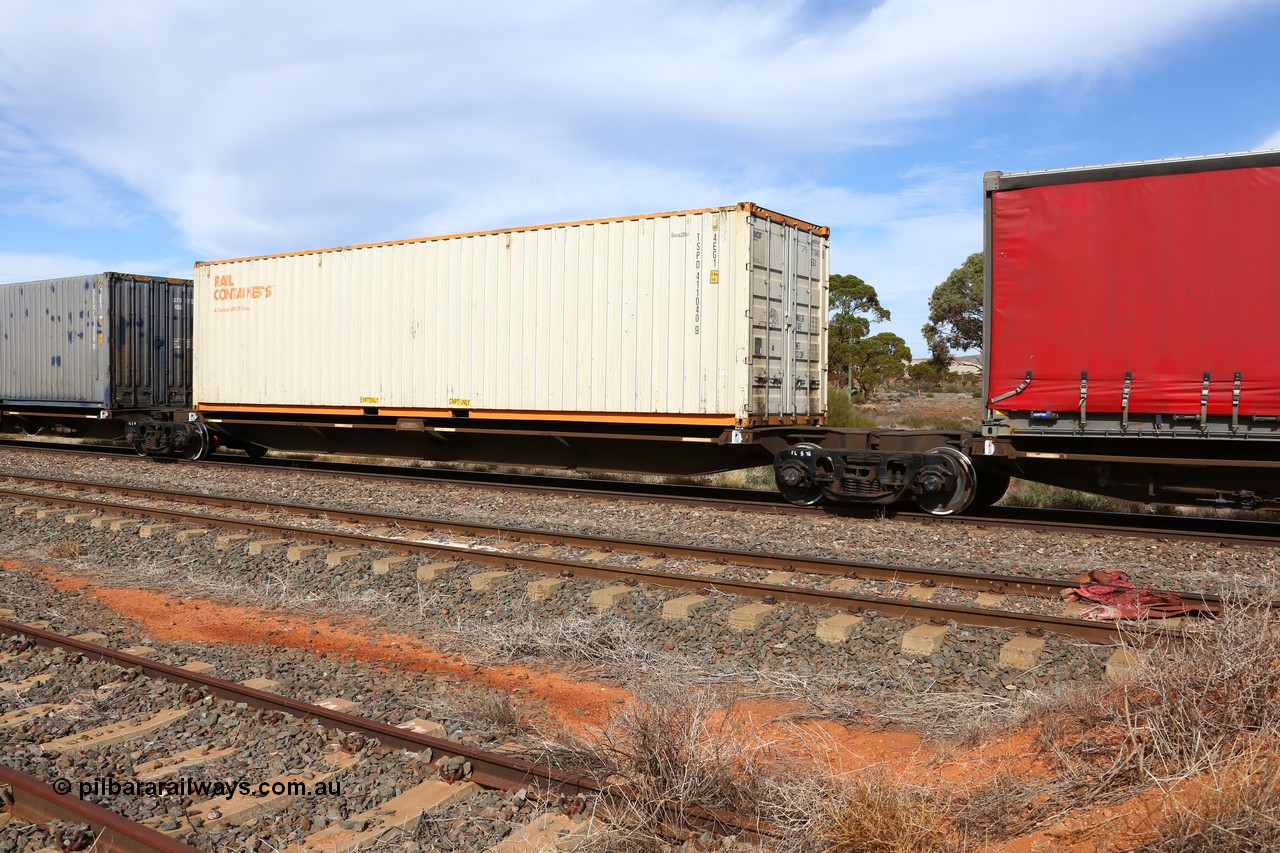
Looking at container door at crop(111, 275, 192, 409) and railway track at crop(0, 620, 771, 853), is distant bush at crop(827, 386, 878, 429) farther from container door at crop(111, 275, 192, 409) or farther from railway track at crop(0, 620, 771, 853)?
railway track at crop(0, 620, 771, 853)

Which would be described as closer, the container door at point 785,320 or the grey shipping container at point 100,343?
the container door at point 785,320

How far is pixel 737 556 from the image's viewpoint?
28.2ft

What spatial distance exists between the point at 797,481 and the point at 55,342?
17792mm

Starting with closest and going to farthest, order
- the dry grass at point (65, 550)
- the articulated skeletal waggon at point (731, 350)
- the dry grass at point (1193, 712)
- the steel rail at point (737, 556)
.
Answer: the dry grass at point (1193, 712) < the steel rail at point (737, 556) < the articulated skeletal waggon at point (731, 350) < the dry grass at point (65, 550)

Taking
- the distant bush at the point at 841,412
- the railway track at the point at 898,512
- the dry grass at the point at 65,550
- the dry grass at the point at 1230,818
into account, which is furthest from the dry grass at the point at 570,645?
the distant bush at the point at 841,412

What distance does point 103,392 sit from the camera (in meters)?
19.4

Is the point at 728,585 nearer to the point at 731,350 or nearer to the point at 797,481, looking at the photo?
the point at 797,481

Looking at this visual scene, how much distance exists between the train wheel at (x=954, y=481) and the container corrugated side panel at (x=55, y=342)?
17.0 meters

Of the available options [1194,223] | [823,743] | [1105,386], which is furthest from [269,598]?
[1194,223]

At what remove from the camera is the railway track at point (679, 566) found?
664 cm

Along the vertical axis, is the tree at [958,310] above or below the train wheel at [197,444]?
above

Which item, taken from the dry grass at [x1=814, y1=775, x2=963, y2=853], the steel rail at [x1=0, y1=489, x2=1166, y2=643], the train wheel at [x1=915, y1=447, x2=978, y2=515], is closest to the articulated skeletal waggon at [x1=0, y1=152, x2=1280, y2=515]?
the train wheel at [x1=915, y1=447, x2=978, y2=515]

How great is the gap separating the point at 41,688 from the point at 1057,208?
395 inches

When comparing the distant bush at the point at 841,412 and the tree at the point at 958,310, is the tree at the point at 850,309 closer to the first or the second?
the tree at the point at 958,310
